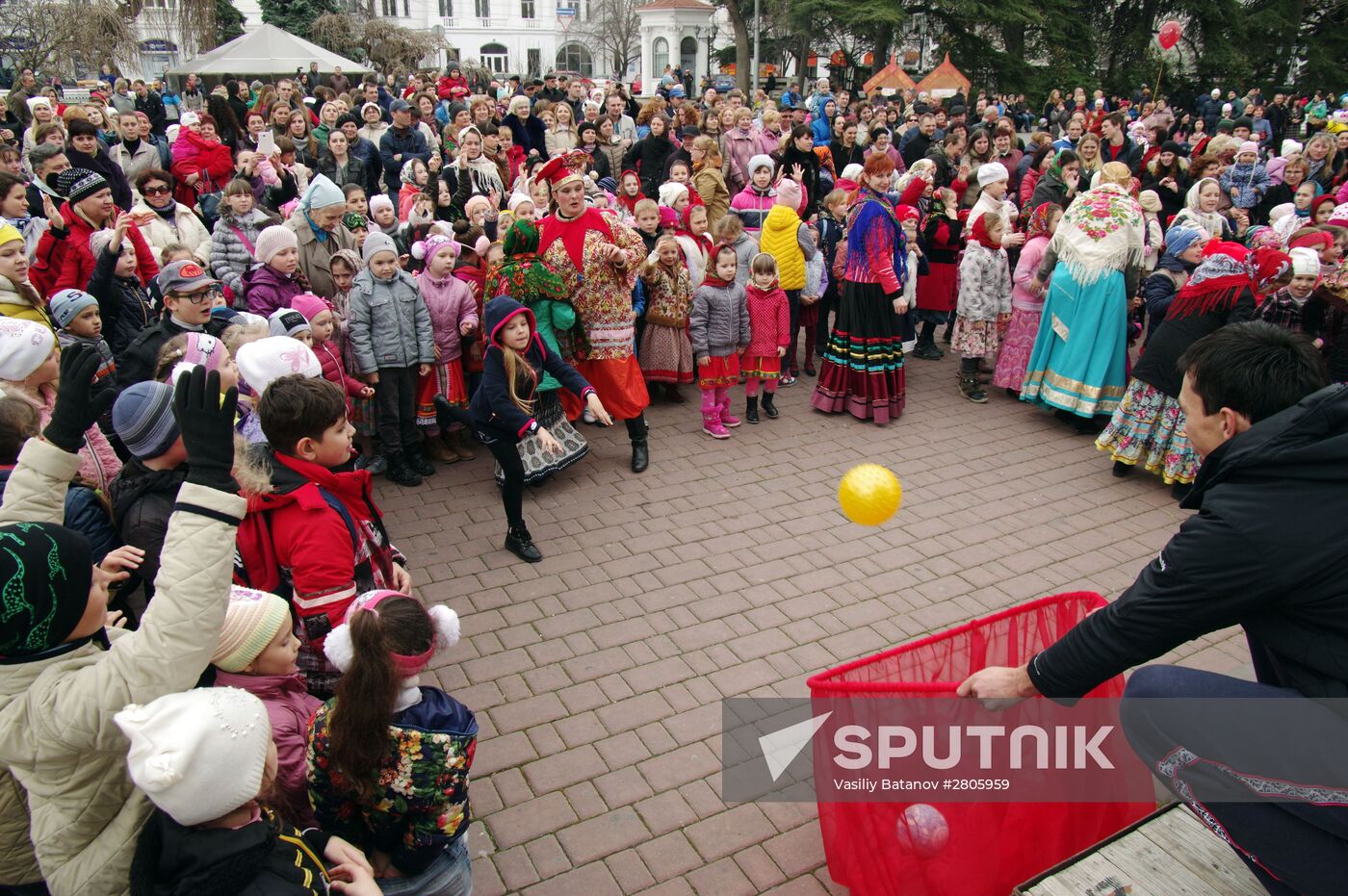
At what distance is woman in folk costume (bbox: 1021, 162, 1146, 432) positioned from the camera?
7.25 metres

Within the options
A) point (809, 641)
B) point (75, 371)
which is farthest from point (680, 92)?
point (75, 371)

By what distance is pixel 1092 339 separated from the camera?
743 cm

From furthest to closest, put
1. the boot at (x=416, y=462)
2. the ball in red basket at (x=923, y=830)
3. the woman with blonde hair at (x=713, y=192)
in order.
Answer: the woman with blonde hair at (x=713, y=192) < the boot at (x=416, y=462) < the ball in red basket at (x=923, y=830)

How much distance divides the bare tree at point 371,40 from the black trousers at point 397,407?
35.5 meters

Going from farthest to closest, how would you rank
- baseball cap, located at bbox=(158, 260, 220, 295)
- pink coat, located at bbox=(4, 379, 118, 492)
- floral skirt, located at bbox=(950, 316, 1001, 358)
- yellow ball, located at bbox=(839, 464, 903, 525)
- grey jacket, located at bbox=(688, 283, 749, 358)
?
floral skirt, located at bbox=(950, 316, 1001, 358) < grey jacket, located at bbox=(688, 283, 749, 358) < yellow ball, located at bbox=(839, 464, 903, 525) < baseball cap, located at bbox=(158, 260, 220, 295) < pink coat, located at bbox=(4, 379, 118, 492)

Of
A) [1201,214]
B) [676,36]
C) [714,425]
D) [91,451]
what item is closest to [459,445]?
[714,425]

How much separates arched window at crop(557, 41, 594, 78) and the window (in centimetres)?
704

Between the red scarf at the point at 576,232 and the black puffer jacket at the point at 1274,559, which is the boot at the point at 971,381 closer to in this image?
the red scarf at the point at 576,232

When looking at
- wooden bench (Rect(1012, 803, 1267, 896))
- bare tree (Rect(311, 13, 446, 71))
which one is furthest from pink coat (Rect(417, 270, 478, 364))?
bare tree (Rect(311, 13, 446, 71))

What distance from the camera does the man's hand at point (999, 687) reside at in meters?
2.83

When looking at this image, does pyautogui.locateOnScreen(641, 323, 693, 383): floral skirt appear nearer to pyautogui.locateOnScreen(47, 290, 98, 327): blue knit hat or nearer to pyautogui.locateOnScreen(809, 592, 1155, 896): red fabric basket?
pyautogui.locateOnScreen(47, 290, 98, 327): blue knit hat

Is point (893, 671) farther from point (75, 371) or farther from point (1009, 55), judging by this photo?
point (1009, 55)

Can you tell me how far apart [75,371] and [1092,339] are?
7.02m

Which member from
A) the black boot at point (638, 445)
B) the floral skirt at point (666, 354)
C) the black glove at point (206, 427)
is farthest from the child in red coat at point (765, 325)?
the black glove at point (206, 427)
